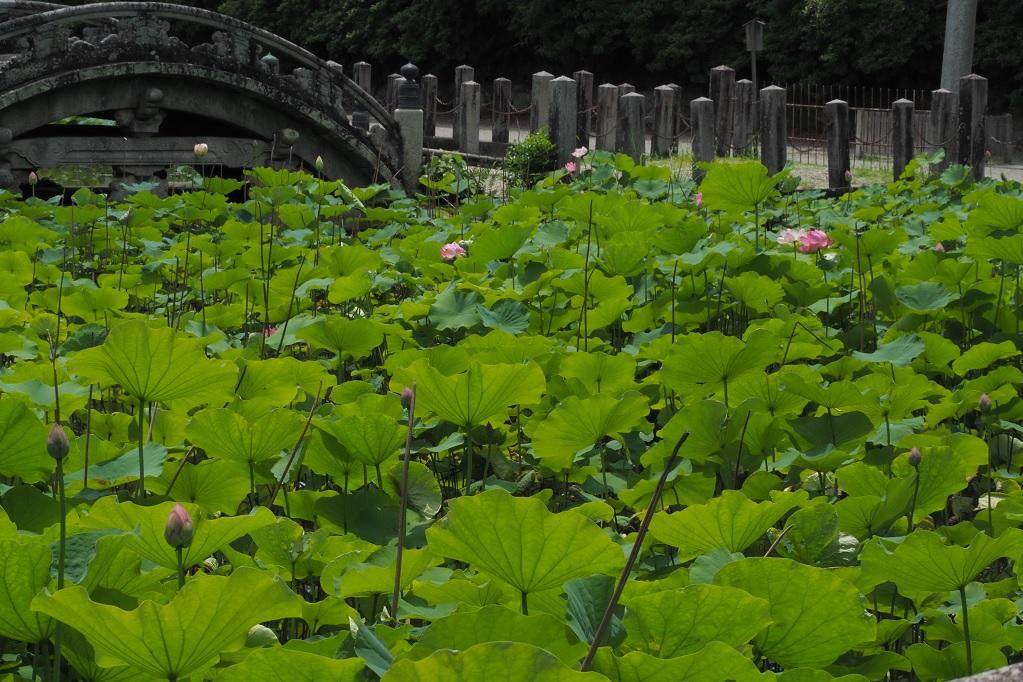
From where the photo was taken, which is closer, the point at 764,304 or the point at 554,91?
the point at 764,304

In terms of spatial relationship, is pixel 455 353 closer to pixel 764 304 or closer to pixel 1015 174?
pixel 764 304

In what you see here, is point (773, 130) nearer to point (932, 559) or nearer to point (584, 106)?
point (584, 106)

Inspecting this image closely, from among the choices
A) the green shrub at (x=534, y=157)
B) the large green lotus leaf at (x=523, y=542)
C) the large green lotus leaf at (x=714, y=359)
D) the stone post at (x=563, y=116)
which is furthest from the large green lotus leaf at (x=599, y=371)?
the stone post at (x=563, y=116)

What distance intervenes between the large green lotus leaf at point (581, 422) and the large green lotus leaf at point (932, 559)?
513mm

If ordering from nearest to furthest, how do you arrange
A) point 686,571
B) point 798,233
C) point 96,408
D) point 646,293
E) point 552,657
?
1. point 552,657
2. point 686,571
3. point 96,408
4. point 646,293
5. point 798,233

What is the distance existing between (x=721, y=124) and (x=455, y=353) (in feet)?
38.6

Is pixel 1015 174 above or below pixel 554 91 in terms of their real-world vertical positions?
below

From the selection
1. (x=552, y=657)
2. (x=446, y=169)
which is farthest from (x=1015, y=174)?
(x=552, y=657)

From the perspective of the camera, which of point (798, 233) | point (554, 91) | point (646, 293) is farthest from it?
point (554, 91)

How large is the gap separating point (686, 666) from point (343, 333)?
5.30ft

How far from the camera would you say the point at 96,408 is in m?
2.59

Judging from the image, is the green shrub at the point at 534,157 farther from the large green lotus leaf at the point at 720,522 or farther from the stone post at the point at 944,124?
Result: the large green lotus leaf at the point at 720,522

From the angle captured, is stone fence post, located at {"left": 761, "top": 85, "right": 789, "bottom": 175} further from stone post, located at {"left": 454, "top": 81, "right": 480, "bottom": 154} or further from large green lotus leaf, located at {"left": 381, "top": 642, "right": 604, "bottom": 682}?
large green lotus leaf, located at {"left": 381, "top": 642, "right": 604, "bottom": 682}

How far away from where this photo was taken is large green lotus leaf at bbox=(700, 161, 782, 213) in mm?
3576
